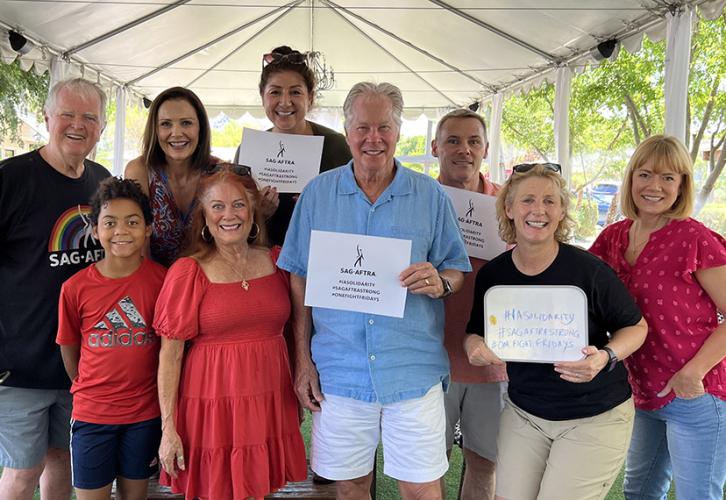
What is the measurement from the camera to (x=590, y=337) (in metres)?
1.98

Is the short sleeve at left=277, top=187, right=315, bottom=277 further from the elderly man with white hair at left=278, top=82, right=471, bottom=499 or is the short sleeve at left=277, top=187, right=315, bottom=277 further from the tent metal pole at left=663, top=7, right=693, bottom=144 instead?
the tent metal pole at left=663, top=7, right=693, bottom=144

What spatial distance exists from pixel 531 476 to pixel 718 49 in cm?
677

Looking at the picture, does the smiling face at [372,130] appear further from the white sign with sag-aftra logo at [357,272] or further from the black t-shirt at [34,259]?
the black t-shirt at [34,259]

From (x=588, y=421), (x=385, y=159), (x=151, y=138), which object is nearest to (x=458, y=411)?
(x=588, y=421)

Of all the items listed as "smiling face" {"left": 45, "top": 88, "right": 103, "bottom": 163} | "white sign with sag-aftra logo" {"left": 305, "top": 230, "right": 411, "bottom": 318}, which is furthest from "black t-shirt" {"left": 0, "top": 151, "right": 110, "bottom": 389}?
"white sign with sag-aftra logo" {"left": 305, "top": 230, "right": 411, "bottom": 318}

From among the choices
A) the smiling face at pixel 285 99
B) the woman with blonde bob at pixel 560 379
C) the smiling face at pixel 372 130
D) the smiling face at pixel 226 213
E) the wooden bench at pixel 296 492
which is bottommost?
the wooden bench at pixel 296 492

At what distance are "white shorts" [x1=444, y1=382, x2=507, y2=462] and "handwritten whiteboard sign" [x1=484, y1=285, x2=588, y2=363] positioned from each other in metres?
0.70

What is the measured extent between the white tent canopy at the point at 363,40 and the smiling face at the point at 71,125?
3.73 m

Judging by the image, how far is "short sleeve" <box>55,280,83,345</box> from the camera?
2104mm

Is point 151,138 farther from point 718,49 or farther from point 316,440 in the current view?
point 718,49

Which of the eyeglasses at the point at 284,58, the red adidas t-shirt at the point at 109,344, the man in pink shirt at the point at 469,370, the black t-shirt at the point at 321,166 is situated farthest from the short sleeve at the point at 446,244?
the eyeglasses at the point at 284,58

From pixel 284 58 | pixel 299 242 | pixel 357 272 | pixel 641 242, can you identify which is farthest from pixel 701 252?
pixel 284 58

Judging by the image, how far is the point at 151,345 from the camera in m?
2.14

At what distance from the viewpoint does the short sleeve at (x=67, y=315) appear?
2.10m
